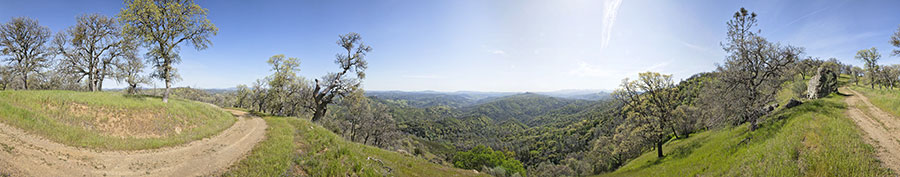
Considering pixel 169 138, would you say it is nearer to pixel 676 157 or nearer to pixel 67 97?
pixel 67 97

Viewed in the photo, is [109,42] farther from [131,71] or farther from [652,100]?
[652,100]

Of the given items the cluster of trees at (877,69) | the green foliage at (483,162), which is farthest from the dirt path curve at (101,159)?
the cluster of trees at (877,69)

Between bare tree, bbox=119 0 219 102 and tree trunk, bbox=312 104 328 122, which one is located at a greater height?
bare tree, bbox=119 0 219 102

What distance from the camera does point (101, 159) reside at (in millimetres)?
9117

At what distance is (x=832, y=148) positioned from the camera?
977 cm

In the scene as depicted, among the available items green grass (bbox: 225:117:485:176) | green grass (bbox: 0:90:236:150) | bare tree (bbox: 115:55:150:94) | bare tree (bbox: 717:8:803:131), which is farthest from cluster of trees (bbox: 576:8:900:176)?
bare tree (bbox: 115:55:150:94)

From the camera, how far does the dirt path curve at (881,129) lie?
9227 mm

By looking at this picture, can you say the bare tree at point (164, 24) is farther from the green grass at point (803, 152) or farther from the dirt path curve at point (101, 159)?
the green grass at point (803, 152)

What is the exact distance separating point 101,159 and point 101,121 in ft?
18.0

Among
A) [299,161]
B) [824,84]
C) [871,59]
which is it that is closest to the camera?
→ [299,161]

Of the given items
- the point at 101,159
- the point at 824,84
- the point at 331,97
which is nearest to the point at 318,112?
the point at 331,97

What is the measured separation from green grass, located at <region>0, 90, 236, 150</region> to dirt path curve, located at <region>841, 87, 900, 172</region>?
27.6 metres

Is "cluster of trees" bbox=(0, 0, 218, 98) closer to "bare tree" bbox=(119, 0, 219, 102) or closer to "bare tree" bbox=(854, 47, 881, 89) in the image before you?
"bare tree" bbox=(119, 0, 219, 102)

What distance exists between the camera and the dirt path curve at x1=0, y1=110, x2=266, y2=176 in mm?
7441
